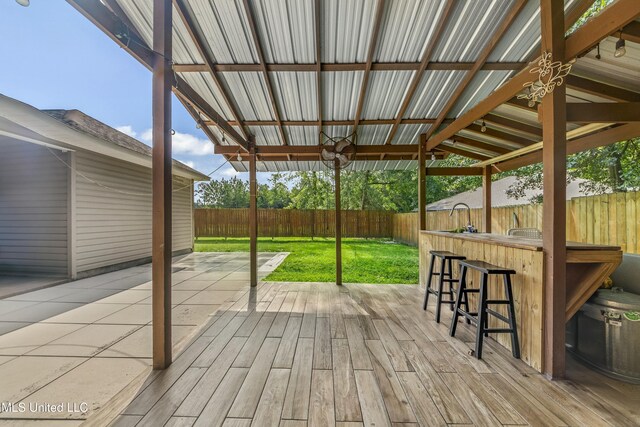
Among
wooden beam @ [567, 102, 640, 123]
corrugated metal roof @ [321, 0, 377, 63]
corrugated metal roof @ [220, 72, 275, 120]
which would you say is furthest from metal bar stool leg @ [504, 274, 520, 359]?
A: corrugated metal roof @ [220, 72, 275, 120]

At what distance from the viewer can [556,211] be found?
198cm

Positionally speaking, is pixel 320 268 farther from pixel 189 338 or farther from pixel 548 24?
pixel 548 24

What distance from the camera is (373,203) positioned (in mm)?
17844

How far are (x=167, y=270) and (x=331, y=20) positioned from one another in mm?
2932

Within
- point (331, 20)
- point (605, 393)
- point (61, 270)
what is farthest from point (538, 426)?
point (61, 270)

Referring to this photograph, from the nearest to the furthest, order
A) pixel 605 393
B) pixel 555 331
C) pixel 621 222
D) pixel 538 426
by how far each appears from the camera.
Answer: pixel 538 426 → pixel 605 393 → pixel 555 331 → pixel 621 222

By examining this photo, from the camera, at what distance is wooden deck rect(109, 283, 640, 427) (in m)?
1.58

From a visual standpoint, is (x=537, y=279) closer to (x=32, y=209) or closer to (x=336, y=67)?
(x=336, y=67)

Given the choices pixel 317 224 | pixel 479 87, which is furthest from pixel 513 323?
pixel 317 224

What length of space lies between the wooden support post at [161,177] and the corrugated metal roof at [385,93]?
238 cm

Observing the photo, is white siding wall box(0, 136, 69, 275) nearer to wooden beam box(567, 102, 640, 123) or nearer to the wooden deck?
the wooden deck

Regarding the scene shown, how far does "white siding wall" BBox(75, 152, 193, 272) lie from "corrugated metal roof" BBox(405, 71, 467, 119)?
17.9 ft

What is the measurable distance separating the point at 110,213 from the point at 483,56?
7.51 meters

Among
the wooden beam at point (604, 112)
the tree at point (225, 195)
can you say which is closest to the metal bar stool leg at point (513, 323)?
the wooden beam at point (604, 112)
